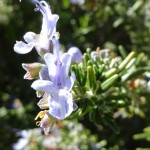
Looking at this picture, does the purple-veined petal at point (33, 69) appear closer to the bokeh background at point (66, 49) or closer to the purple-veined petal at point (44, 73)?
the purple-veined petal at point (44, 73)

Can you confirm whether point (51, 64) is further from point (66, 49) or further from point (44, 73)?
point (66, 49)

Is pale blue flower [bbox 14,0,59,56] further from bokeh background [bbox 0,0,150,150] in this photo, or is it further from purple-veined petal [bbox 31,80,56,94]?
bokeh background [bbox 0,0,150,150]

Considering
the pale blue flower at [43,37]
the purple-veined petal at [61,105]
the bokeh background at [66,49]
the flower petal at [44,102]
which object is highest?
the bokeh background at [66,49]

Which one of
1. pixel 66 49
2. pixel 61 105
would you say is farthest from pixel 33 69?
pixel 66 49

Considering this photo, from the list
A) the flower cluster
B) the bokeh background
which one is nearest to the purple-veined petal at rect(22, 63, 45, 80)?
the flower cluster

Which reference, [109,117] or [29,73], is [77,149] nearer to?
[109,117]

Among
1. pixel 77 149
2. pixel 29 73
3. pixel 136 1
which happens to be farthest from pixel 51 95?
pixel 136 1

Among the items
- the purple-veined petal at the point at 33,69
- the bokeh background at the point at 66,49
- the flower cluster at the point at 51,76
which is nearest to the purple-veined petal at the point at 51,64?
the flower cluster at the point at 51,76

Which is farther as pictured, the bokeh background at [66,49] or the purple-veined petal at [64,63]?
the bokeh background at [66,49]
